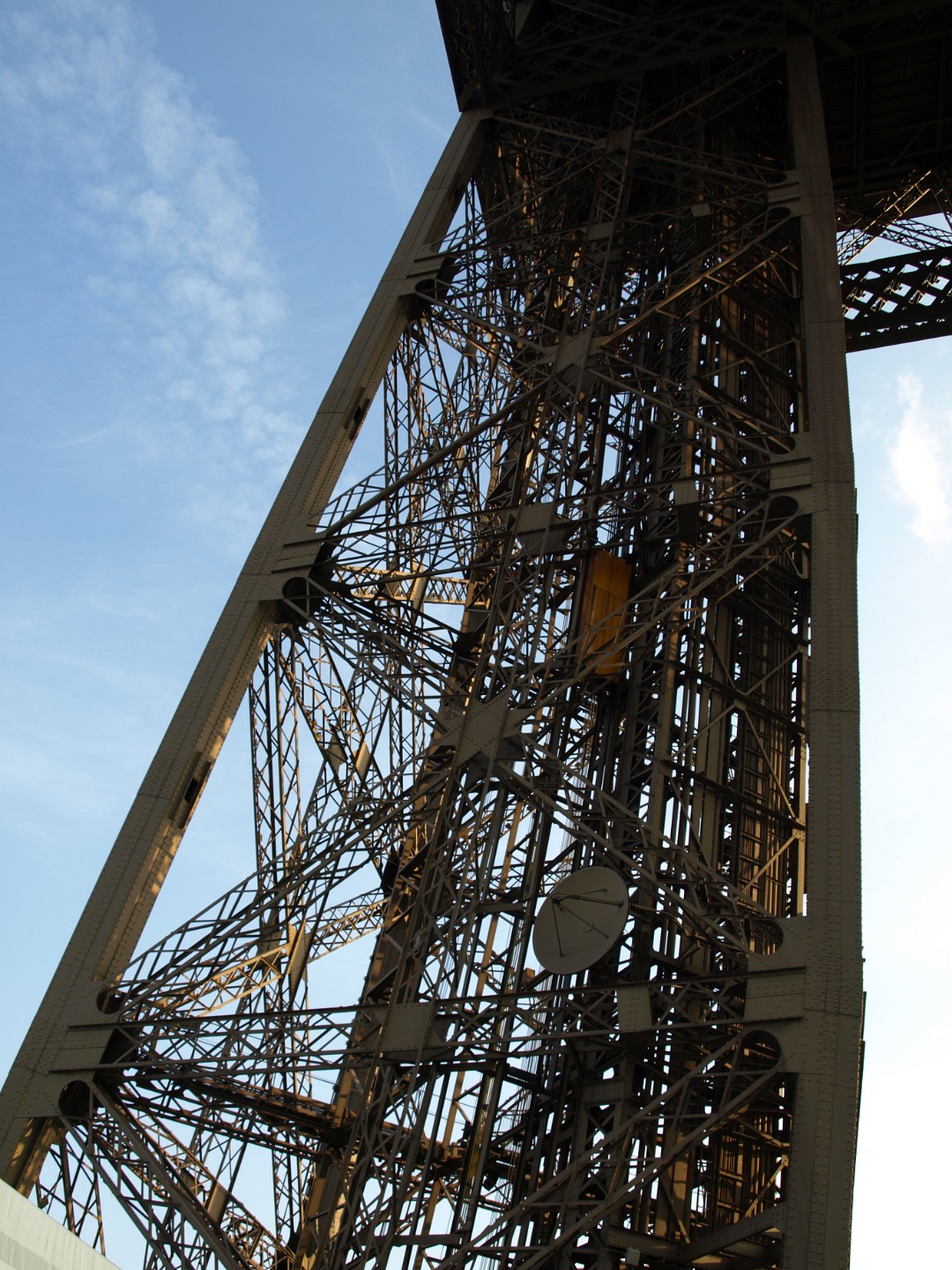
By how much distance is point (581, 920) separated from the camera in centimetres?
1254

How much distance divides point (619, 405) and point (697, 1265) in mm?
11680

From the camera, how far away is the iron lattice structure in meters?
11.8

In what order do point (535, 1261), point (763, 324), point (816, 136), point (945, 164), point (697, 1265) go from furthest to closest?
point (945, 164)
point (763, 324)
point (816, 136)
point (697, 1265)
point (535, 1261)

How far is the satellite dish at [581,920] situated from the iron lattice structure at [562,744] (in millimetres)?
261

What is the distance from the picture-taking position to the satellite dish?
12.3 meters

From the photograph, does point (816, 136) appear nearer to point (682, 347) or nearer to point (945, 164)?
point (682, 347)

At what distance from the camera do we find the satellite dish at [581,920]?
40.3 feet

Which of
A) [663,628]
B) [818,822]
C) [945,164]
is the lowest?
[818,822]

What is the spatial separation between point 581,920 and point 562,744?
3.89m

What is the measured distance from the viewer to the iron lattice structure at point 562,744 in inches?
465

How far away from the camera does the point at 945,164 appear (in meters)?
22.9

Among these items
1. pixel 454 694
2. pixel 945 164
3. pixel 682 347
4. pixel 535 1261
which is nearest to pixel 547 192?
pixel 682 347

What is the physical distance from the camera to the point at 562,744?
639 inches

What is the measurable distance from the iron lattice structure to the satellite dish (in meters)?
0.26
